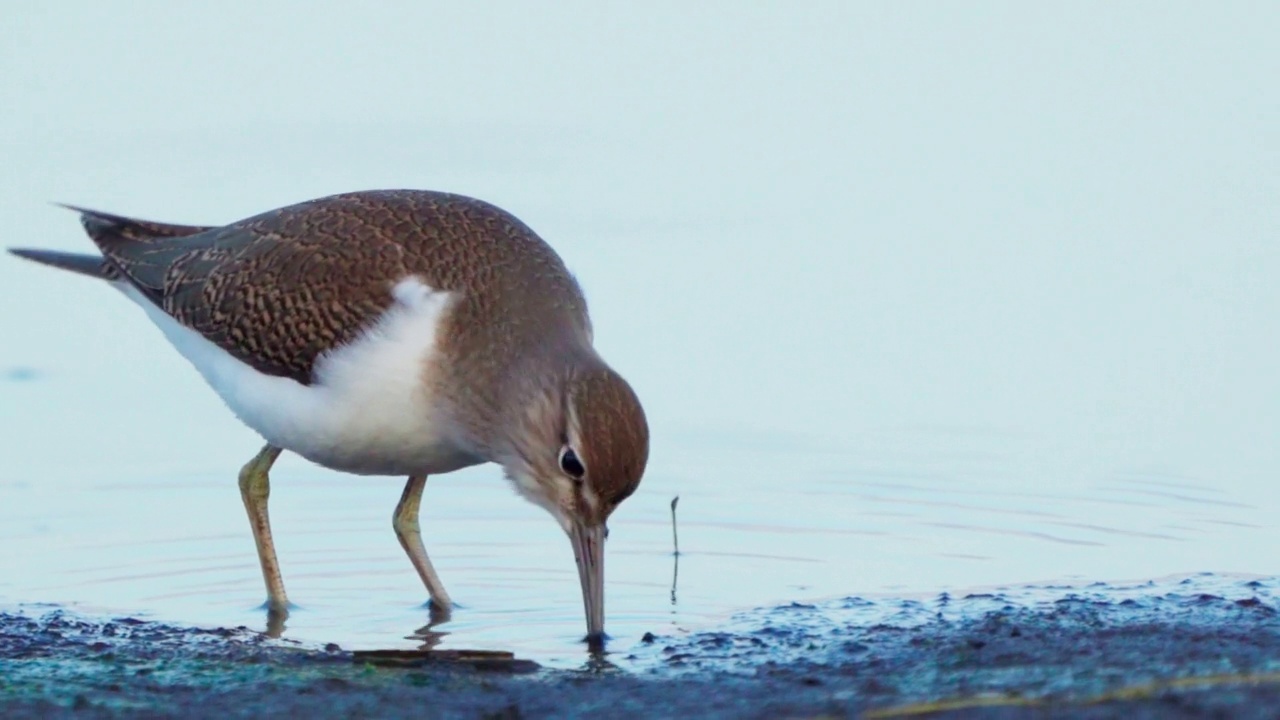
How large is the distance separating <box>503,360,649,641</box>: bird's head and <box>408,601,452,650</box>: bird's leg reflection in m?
0.57

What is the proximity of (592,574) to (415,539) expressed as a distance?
119 cm

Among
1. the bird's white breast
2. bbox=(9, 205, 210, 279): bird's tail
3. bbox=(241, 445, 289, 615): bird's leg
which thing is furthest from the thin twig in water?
bbox=(9, 205, 210, 279): bird's tail

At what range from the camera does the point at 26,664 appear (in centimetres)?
615

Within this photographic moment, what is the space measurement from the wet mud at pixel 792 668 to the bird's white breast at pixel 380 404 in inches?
31.0

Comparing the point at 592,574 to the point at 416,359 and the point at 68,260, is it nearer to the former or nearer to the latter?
the point at 416,359

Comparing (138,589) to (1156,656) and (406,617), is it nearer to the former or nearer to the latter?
(406,617)

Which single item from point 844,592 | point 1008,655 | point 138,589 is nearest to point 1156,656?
point 1008,655

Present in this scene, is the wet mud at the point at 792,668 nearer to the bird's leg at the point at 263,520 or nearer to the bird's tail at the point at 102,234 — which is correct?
the bird's leg at the point at 263,520

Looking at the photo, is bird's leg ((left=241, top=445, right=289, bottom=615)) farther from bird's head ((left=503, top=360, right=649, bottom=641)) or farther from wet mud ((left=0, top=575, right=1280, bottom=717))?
bird's head ((left=503, top=360, right=649, bottom=641))

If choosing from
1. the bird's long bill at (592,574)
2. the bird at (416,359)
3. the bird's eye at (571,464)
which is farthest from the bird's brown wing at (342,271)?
the bird's long bill at (592,574)

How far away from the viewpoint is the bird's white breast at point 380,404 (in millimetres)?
7102

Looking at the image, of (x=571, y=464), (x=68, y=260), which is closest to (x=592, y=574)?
(x=571, y=464)

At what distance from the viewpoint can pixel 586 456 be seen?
21.8 feet

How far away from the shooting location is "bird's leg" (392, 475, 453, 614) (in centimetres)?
749
